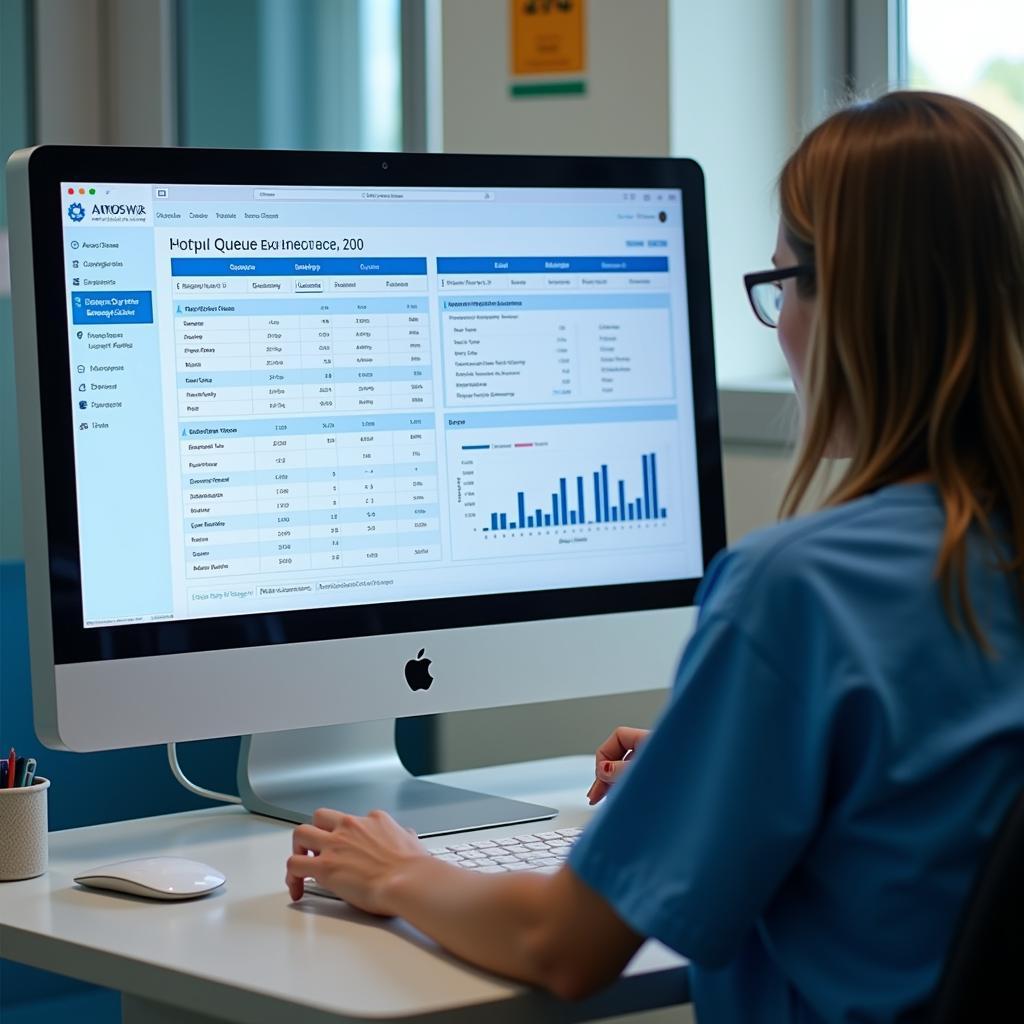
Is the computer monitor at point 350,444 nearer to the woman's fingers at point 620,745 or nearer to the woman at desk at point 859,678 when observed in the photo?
the woman's fingers at point 620,745

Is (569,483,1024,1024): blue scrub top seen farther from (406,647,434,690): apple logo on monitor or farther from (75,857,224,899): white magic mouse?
(406,647,434,690): apple logo on monitor

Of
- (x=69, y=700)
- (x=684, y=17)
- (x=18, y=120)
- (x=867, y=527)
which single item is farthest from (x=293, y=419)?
(x=18, y=120)

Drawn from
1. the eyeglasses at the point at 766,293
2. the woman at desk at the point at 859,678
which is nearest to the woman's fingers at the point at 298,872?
the woman at desk at the point at 859,678

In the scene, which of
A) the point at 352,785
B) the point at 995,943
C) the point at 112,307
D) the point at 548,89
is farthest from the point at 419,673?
the point at 548,89

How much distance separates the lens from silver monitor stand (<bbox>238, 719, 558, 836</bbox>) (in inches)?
50.5

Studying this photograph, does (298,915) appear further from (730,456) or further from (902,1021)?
(730,456)

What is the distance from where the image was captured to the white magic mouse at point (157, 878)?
107 cm

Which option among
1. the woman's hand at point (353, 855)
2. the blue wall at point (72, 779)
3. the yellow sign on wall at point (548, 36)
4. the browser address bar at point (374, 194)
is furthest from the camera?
the yellow sign on wall at point (548, 36)

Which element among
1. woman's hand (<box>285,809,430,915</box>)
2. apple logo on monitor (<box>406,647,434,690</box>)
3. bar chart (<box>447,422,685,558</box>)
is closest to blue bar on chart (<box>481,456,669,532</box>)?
bar chart (<box>447,422,685,558</box>)

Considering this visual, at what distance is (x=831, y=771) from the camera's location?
80cm

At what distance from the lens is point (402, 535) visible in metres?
1.30

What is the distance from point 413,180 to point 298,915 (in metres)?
0.61

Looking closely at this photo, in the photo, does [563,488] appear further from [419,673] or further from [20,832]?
[20,832]

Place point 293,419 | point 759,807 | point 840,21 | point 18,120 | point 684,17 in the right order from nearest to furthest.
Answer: point 759,807, point 293,419, point 684,17, point 840,21, point 18,120
